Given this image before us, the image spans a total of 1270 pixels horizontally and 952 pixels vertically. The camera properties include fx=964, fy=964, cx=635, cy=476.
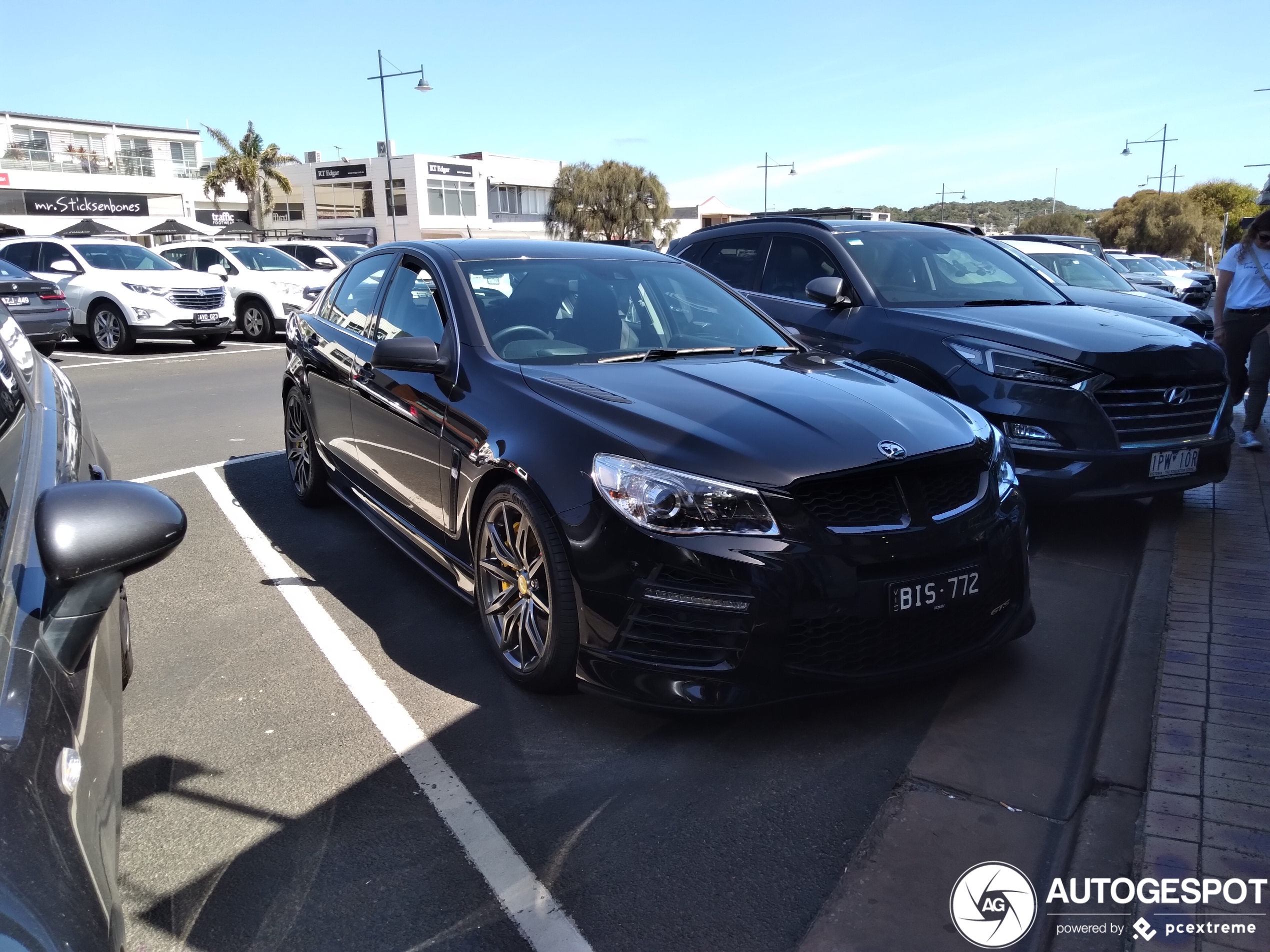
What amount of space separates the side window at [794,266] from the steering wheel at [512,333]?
9.03ft

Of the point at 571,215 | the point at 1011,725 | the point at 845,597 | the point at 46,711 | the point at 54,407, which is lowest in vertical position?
the point at 1011,725

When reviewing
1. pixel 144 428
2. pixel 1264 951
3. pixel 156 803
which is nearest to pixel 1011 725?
pixel 1264 951

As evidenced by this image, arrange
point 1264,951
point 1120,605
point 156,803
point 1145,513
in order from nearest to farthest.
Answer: point 1264,951
point 156,803
point 1120,605
point 1145,513

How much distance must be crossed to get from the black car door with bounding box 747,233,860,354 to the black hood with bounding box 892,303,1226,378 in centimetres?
41

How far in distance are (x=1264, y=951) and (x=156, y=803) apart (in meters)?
3.01

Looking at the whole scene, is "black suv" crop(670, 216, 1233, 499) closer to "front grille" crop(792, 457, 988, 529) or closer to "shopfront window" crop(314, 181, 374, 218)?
"front grille" crop(792, 457, 988, 529)

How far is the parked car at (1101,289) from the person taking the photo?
281 inches

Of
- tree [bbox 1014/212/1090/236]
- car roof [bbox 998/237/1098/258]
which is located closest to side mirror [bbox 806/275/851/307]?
car roof [bbox 998/237/1098/258]

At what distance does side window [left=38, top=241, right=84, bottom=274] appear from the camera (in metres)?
15.3

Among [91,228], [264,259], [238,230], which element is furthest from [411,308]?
[91,228]

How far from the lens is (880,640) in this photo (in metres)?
3.17

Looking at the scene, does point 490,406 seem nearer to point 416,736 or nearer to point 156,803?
point 416,736

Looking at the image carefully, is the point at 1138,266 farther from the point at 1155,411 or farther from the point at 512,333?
the point at 512,333

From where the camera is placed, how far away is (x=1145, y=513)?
5938 millimetres
